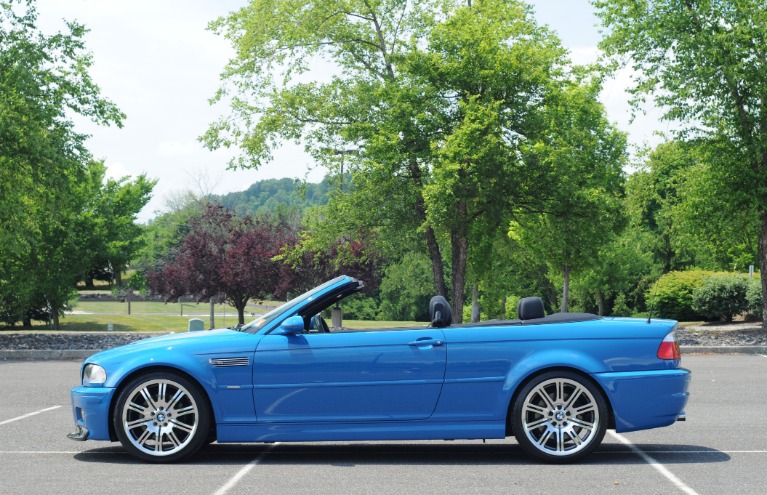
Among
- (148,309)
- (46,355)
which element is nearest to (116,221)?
(148,309)

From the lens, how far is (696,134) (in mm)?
25484

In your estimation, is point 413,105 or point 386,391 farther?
point 413,105

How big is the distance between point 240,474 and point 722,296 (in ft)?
102

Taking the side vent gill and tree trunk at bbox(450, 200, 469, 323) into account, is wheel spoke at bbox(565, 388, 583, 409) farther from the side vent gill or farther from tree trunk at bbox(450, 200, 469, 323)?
tree trunk at bbox(450, 200, 469, 323)

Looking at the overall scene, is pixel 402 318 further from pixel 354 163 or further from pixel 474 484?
pixel 474 484

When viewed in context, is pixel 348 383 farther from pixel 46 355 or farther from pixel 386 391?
pixel 46 355

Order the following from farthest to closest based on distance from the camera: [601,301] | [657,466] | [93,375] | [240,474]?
1. [601,301]
2. [93,375]
3. [657,466]
4. [240,474]

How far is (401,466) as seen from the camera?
7219 mm

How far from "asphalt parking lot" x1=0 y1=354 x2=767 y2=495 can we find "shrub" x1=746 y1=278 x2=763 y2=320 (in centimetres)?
2505

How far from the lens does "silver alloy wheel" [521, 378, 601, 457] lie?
7.19 metres

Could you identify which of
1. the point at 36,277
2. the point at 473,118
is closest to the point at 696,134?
the point at 473,118

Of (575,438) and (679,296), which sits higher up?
(679,296)

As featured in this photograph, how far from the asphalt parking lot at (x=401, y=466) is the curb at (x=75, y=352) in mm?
9388

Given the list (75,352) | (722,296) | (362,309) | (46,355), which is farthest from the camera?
(362,309)
